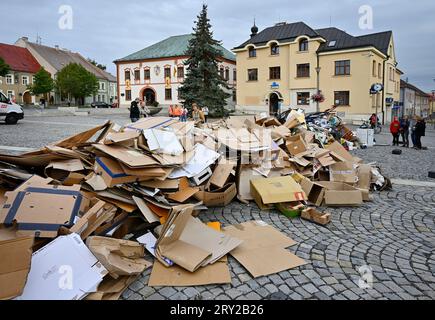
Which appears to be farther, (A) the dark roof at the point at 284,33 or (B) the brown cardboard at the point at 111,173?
(A) the dark roof at the point at 284,33

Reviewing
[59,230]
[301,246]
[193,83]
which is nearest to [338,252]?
[301,246]

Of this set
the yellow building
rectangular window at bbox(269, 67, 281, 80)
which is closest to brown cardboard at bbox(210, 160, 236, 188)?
the yellow building

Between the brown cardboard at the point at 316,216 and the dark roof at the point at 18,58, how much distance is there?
65.4 m

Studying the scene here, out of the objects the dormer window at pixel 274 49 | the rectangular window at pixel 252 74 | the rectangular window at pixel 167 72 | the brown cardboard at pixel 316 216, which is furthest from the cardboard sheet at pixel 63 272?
the rectangular window at pixel 167 72

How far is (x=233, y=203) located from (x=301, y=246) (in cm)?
179

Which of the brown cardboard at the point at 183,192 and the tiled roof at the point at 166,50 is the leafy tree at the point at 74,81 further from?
the brown cardboard at the point at 183,192

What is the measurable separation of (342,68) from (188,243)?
3527 cm

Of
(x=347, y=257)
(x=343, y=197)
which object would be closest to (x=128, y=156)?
(x=347, y=257)

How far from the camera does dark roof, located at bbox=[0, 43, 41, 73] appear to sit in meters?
57.4

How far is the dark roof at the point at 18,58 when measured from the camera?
57.4 meters

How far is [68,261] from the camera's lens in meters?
3.12

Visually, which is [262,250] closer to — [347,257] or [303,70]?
[347,257]
